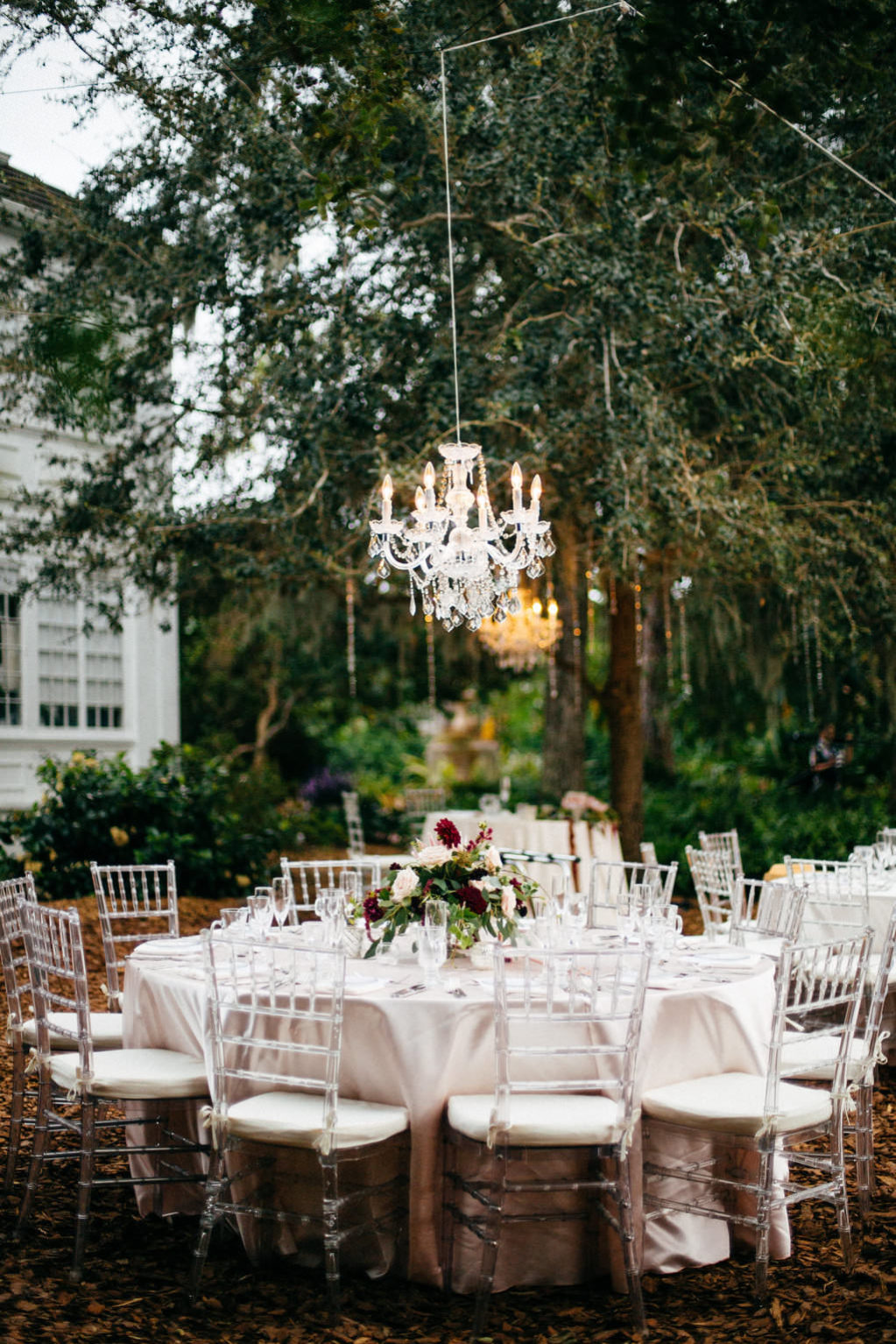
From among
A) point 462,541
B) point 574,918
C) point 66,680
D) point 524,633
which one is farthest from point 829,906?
point 66,680

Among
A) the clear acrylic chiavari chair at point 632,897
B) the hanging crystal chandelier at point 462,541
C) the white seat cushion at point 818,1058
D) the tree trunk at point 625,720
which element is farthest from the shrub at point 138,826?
the white seat cushion at point 818,1058

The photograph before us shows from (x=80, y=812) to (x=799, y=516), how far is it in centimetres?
596

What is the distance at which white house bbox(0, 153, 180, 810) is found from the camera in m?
10.4

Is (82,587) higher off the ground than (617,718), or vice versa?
(82,587)

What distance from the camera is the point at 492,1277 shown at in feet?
10.3

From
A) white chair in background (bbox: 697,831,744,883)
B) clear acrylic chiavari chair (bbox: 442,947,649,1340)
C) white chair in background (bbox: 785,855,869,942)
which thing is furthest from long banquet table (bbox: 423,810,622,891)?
clear acrylic chiavari chair (bbox: 442,947,649,1340)

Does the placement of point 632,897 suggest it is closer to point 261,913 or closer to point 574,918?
point 574,918

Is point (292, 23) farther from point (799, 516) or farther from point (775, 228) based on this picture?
Result: point (799, 516)

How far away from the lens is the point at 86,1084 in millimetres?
3717

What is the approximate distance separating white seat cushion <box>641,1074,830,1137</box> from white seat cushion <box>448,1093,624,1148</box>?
0.59ft

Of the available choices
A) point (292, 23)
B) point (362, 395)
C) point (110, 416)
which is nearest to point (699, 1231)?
point (292, 23)

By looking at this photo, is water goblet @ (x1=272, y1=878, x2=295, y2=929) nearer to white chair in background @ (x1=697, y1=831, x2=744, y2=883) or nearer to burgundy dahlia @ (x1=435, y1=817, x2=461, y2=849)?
burgundy dahlia @ (x1=435, y1=817, x2=461, y2=849)

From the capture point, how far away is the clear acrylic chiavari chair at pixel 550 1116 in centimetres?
326

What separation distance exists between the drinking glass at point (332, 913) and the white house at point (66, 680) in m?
5.98
